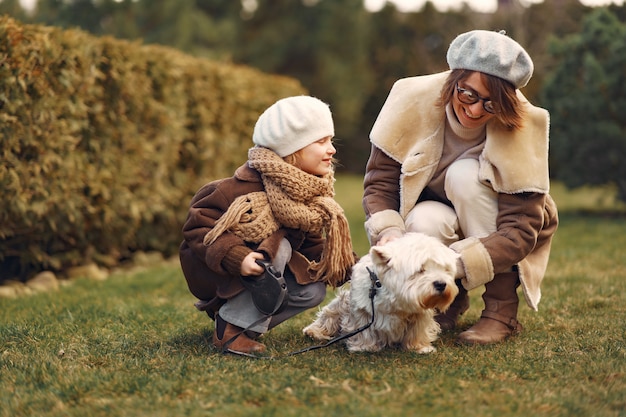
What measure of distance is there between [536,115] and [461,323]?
1.24 m

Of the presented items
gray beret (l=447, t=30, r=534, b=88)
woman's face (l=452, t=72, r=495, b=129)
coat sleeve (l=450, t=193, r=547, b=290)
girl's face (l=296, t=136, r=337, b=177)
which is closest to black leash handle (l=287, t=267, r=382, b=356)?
coat sleeve (l=450, t=193, r=547, b=290)

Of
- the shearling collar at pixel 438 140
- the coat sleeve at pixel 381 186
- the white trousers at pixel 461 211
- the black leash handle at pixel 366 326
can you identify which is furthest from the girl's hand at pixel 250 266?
the shearling collar at pixel 438 140

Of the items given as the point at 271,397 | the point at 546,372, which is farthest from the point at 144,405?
the point at 546,372

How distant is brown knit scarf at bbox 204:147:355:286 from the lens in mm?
3338

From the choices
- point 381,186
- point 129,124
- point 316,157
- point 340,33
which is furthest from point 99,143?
point 340,33

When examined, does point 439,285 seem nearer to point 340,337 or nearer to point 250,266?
point 340,337

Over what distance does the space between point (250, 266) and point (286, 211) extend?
317 mm

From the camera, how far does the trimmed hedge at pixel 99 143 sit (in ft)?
17.1

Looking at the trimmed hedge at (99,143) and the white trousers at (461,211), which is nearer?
the white trousers at (461,211)

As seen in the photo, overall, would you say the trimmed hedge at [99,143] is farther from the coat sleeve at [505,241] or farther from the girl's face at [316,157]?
the coat sleeve at [505,241]

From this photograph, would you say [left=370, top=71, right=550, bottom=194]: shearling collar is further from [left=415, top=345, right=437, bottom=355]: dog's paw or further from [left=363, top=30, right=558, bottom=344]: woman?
[left=415, top=345, right=437, bottom=355]: dog's paw

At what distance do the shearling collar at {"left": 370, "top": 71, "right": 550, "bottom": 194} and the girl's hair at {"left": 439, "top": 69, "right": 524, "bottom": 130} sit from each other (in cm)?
9

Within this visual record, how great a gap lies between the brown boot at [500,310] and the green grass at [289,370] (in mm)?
84

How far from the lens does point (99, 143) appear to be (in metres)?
6.22
